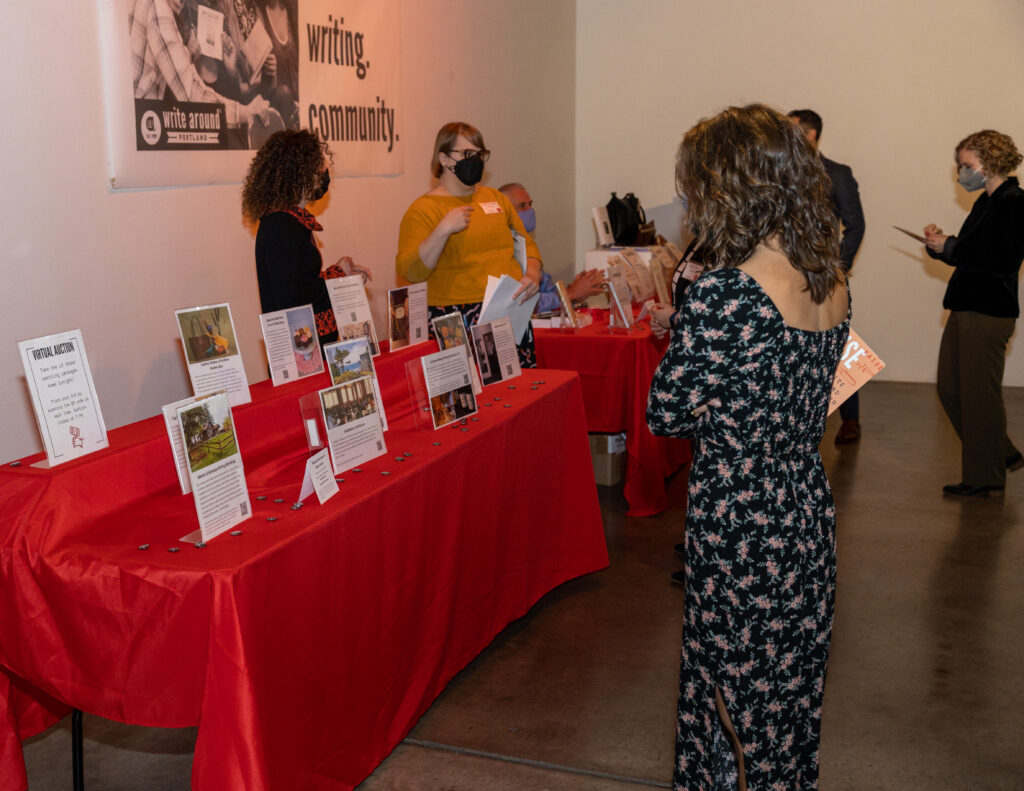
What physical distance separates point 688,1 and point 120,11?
17.3 ft

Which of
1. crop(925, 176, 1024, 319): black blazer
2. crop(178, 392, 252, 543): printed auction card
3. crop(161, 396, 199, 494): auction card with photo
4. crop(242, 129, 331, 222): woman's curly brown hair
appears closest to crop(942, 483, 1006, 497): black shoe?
crop(925, 176, 1024, 319): black blazer

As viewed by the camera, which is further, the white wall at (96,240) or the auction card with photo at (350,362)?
the white wall at (96,240)

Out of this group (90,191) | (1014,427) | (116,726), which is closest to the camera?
(116,726)

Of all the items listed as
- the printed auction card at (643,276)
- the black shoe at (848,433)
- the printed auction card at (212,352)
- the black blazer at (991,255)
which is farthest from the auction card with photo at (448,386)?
the black shoe at (848,433)

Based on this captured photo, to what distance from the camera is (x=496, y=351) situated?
3355mm

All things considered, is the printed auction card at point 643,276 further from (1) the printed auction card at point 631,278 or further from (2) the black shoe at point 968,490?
(2) the black shoe at point 968,490

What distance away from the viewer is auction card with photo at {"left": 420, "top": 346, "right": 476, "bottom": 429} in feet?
9.03

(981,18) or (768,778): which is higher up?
(981,18)

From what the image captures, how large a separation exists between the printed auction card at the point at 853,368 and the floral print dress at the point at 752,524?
0.81 feet

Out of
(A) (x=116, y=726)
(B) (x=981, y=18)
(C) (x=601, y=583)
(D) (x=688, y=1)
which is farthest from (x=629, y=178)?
(A) (x=116, y=726)

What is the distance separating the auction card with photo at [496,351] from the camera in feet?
10.7

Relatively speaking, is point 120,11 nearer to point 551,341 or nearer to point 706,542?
point 551,341

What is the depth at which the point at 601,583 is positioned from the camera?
144 inches

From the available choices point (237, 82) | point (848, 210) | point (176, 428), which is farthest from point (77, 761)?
point (848, 210)
